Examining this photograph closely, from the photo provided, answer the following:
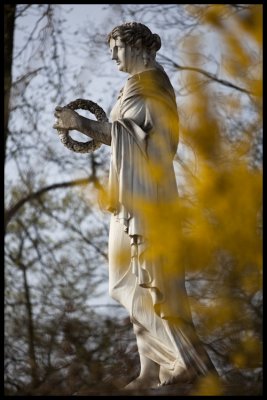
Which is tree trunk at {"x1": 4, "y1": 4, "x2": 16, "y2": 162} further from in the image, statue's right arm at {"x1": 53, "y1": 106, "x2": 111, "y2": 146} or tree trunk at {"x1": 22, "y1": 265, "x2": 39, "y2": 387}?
statue's right arm at {"x1": 53, "y1": 106, "x2": 111, "y2": 146}

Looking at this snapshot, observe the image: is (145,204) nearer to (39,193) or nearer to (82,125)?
(82,125)

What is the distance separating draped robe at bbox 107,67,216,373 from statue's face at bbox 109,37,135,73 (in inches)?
5.5

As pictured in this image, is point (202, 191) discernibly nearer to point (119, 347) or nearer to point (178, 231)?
point (178, 231)

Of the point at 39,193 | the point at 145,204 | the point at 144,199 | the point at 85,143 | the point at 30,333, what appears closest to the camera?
the point at 145,204

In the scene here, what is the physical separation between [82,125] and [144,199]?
0.71 m

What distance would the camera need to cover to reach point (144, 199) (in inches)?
306

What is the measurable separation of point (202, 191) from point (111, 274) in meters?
2.47

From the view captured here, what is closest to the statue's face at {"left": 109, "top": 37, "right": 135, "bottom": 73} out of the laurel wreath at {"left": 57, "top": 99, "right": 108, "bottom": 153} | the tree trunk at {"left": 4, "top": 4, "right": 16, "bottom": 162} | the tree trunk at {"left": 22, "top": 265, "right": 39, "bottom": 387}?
the laurel wreath at {"left": 57, "top": 99, "right": 108, "bottom": 153}

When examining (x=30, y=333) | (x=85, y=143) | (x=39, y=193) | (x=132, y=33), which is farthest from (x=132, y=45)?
(x=39, y=193)

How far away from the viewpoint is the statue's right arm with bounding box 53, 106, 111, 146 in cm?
814

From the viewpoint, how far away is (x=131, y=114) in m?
8.12

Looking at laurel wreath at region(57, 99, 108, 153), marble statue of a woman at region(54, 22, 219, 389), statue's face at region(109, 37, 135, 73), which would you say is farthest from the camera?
laurel wreath at region(57, 99, 108, 153)

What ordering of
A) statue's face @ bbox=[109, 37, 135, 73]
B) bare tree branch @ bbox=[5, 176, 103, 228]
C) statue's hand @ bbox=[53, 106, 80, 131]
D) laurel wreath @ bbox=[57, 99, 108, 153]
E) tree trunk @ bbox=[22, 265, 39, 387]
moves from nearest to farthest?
statue's hand @ bbox=[53, 106, 80, 131]
statue's face @ bbox=[109, 37, 135, 73]
laurel wreath @ bbox=[57, 99, 108, 153]
tree trunk @ bbox=[22, 265, 39, 387]
bare tree branch @ bbox=[5, 176, 103, 228]
